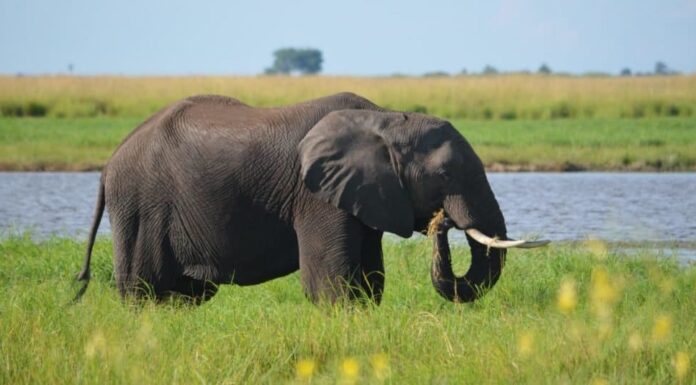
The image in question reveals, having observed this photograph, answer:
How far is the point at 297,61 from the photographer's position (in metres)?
99.6

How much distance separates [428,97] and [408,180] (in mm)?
20930

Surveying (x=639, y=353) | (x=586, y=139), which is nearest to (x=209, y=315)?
(x=639, y=353)

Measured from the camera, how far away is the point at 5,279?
9.83 meters

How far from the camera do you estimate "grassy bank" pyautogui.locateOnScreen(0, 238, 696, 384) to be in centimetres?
576

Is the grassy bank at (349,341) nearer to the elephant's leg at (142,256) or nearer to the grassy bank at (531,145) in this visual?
the elephant's leg at (142,256)

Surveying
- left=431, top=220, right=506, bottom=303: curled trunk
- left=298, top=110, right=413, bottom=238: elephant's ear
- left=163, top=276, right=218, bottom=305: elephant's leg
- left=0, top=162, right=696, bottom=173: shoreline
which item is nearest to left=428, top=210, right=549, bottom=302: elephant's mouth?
left=431, top=220, right=506, bottom=303: curled trunk

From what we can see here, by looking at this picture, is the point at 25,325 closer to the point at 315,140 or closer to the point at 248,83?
the point at 315,140

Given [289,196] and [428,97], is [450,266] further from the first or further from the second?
[428,97]

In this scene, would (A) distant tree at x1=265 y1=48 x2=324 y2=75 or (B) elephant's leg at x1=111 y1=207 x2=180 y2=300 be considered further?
(A) distant tree at x1=265 y1=48 x2=324 y2=75

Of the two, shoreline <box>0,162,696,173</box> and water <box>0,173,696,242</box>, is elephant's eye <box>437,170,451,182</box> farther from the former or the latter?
shoreline <box>0,162,696,173</box>

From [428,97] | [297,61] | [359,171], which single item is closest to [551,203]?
[359,171]

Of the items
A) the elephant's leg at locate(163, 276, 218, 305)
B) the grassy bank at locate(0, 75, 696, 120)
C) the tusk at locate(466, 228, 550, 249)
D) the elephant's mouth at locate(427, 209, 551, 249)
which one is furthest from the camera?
the grassy bank at locate(0, 75, 696, 120)

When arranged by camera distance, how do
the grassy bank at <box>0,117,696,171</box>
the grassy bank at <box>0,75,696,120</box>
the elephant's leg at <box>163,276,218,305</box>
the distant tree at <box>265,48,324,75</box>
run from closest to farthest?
the elephant's leg at <box>163,276,218,305</box> → the grassy bank at <box>0,117,696,171</box> → the grassy bank at <box>0,75,696,120</box> → the distant tree at <box>265,48,324,75</box>

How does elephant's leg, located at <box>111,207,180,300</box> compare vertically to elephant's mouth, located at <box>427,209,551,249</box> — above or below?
below
